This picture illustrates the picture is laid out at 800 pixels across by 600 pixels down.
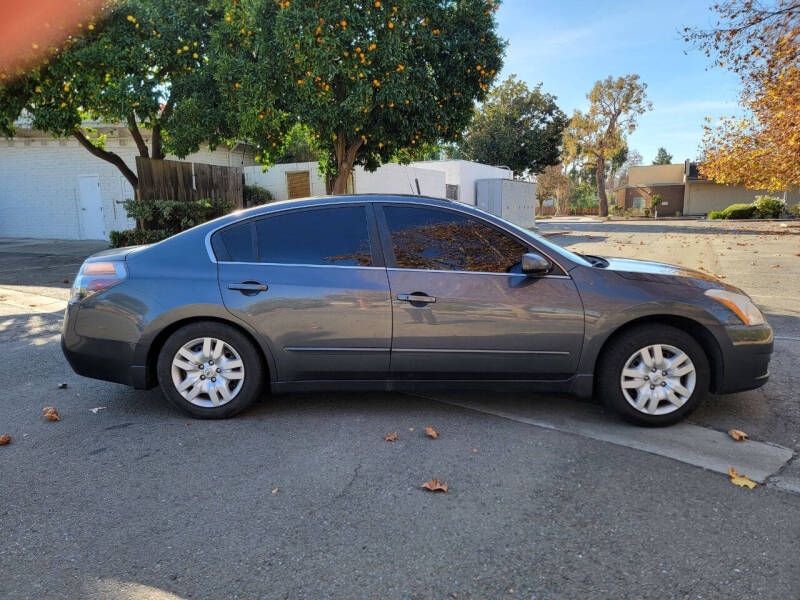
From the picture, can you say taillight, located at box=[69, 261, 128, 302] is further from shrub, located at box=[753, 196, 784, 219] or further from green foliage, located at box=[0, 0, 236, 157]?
shrub, located at box=[753, 196, 784, 219]

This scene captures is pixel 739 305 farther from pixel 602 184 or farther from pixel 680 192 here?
pixel 680 192

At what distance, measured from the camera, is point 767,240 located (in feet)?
62.7

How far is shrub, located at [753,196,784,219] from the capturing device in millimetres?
38562

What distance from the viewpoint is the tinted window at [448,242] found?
3.91 meters

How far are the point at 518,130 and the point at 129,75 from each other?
119 ft

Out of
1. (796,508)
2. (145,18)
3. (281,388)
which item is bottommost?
(796,508)

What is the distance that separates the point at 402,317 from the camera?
3.81 m

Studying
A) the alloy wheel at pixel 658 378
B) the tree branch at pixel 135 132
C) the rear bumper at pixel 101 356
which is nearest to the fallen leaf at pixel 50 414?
the rear bumper at pixel 101 356

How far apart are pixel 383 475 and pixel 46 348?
15.5ft

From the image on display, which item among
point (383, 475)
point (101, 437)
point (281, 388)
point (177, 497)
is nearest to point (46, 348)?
point (101, 437)

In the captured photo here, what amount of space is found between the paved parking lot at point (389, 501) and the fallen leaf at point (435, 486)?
0.15 feet

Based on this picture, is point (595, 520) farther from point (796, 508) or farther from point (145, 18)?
point (145, 18)

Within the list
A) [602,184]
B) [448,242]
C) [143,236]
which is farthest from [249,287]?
[602,184]

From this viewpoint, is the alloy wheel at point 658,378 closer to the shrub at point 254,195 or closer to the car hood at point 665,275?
the car hood at point 665,275
